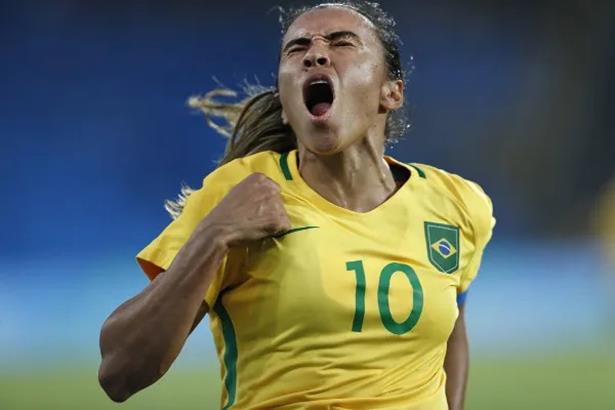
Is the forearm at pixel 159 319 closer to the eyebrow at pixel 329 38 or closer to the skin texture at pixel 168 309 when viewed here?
the skin texture at pixel 168 309

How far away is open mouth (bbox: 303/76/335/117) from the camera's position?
1774 millimetres

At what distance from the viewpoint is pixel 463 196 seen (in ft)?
6.29

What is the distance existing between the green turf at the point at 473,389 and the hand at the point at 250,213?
2.03m

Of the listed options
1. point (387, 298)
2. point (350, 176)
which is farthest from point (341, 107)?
point (387, 298)

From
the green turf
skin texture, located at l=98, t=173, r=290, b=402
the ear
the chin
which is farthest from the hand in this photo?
the green turf

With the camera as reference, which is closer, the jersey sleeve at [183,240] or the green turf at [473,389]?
the jersey sleeve at [183,240]

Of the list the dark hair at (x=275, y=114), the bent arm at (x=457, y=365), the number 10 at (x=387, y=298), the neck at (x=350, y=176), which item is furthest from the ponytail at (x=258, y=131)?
the bent arm at (x=457, y=365)

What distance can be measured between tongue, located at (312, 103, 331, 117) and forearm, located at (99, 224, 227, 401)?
357mm

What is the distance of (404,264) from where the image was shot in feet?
5.68

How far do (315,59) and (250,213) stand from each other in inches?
13.1

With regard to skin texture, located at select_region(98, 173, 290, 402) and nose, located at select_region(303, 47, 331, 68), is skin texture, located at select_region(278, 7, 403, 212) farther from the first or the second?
skin texture, located at select_region(98, 173, 290, 402)

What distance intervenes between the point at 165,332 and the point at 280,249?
0.78 ft

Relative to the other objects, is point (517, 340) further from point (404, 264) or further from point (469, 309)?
point (404, 264)

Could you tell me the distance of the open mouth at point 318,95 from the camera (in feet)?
5.82
